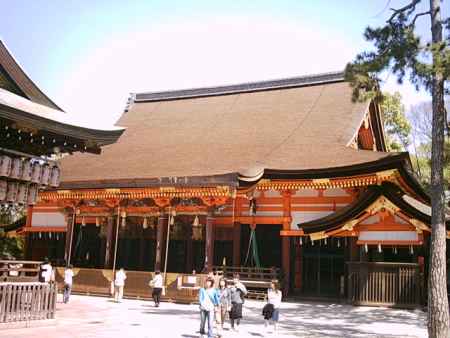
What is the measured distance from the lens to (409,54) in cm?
1295

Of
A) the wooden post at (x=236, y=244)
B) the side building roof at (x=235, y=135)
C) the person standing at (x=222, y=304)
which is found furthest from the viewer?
the wooden post at (x=236, y=244)

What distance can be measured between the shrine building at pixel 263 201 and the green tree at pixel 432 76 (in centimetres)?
609

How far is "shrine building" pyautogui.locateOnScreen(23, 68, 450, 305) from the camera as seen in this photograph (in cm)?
1989

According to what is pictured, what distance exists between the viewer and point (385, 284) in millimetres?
19625

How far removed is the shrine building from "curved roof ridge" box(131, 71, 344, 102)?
0.11 metres

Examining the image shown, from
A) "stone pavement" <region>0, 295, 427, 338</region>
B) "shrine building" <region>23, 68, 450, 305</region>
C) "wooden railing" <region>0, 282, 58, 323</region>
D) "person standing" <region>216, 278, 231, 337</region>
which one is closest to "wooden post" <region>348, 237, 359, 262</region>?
"shrine building" <region>23, 68, 450, 305</region>

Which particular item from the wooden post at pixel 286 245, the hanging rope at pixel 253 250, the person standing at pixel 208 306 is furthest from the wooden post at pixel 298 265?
the person standing at pixel 208 306

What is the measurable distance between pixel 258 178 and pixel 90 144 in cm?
764

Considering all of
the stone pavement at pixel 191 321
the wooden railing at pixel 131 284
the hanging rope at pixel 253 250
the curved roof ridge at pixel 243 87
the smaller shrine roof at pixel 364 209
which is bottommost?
the stone pavement at pixel 191 321

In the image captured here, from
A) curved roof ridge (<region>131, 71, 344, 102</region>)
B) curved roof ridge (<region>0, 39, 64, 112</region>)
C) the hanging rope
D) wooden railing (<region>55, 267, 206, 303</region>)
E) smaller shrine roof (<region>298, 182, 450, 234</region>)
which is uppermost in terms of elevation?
curved roof ridge (<region>131, 71, 344, 102</region>)

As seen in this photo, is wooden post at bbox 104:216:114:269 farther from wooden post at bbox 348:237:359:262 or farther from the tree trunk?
the tree trunk

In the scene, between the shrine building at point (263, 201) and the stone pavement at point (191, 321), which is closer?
the stone pavement at point (191, 321)

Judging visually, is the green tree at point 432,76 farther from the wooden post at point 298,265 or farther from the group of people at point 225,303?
the wooden post at point 298,265

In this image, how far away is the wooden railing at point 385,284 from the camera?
1922cm
